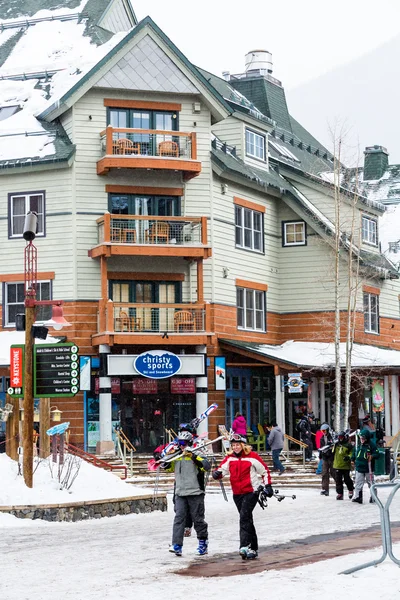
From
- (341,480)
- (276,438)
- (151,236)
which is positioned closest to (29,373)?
(341,480)

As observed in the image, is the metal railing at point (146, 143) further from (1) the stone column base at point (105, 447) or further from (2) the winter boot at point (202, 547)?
(2) the winter boot at point (202, 547)

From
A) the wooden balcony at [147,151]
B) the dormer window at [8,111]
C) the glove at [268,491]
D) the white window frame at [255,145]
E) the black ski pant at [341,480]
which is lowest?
the black ski pant at [341,480]

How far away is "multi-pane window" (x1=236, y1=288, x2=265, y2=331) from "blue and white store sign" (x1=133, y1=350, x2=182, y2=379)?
4.33 m

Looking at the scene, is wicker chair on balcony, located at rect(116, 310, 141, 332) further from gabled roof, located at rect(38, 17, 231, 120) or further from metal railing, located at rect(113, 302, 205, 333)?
gabled roof, located at rect(38, 17, 231, 120)

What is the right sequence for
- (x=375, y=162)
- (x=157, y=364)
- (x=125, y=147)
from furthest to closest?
(x=375, y=162), (x=125, y=147), (x=157, y=364)

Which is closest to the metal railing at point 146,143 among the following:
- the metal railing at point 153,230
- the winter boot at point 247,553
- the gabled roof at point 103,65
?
the gabled roof at point 103,65

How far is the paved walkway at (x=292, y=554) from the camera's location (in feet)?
42.4

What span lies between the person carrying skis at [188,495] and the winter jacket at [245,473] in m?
0.65

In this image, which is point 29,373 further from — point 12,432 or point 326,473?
point 326,473

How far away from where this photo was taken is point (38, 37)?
43.1 m

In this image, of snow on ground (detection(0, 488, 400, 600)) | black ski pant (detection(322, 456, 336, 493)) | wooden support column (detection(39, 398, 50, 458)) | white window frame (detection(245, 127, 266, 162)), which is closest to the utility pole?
snow on ground (detection(0, 488, 400, 600))

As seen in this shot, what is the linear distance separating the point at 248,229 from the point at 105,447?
1051 centimetres

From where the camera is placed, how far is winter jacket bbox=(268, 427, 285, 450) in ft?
104

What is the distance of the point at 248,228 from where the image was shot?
41500 millimetres
